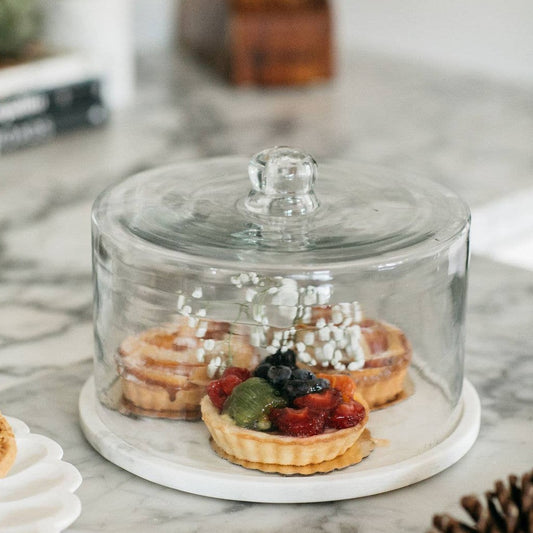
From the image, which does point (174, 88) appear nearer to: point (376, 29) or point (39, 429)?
point (376, 29)

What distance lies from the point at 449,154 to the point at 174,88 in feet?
1.76

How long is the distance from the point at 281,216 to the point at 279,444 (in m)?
0.16

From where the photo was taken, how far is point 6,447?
25.3 inches

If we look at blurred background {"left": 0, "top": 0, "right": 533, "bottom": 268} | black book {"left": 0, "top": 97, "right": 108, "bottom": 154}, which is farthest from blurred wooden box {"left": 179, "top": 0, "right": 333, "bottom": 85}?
black book {"left": 0, "top": 97, "right": 108, "bottom": 154}

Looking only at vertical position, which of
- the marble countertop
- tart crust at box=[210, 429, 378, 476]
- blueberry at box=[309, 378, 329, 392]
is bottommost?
the marble countertop

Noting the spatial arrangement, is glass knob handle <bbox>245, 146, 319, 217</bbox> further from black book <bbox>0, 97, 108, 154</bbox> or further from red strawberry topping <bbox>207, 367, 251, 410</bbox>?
black book <bbox>0, 97, 108, 154</bbox>

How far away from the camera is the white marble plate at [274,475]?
643mm

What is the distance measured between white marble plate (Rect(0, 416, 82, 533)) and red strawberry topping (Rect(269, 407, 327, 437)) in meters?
0.13

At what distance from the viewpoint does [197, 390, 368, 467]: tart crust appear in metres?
0.65

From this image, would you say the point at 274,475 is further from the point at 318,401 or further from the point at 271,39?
the point at 271,39

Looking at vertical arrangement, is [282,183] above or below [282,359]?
above

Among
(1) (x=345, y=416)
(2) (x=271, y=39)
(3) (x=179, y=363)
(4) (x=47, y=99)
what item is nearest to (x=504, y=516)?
(1) (x=345, y=416)

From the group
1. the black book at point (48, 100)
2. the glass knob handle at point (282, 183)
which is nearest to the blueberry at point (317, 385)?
the glass knob handle at point (282, 183)

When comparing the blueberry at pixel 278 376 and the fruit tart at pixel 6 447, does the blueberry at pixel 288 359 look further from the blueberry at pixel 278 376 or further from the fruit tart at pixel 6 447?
the fruit tart at pixel 6 447
